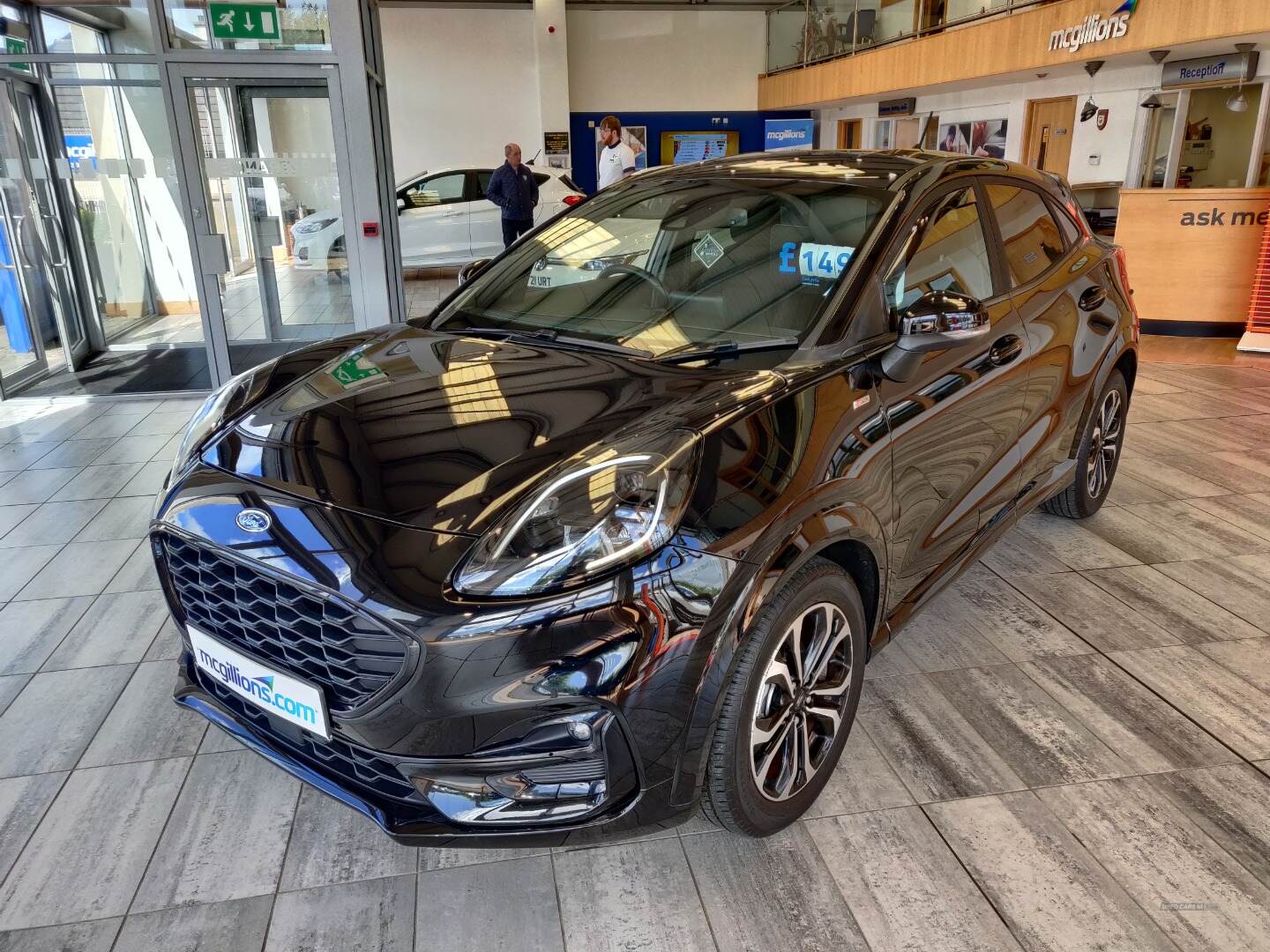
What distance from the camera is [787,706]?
1.86 metres

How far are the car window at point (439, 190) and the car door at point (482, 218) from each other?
17 cm

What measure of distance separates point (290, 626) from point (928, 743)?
159 centimetres

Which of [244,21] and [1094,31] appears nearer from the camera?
[244,21]

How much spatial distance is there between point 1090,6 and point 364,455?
379 inches

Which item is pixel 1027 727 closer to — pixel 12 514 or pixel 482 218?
pixel 12 514

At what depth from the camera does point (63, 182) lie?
20.6ft

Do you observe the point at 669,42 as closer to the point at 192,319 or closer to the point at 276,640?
the point at 192,319

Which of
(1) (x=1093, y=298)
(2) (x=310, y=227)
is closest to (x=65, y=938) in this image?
(1) (x=1093, y=298)

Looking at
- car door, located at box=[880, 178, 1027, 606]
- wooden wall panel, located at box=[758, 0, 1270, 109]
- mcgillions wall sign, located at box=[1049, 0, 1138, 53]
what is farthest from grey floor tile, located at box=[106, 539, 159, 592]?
mcgillions wall sign, located at box=[1049, 0, 1138, 53]

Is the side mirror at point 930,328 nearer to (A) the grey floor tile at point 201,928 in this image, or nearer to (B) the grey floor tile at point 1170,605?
(B) the grey floor tile at point 1170,605

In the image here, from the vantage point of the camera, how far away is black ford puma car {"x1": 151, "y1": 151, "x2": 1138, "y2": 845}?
4.99 ft

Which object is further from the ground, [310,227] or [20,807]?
[310,227]

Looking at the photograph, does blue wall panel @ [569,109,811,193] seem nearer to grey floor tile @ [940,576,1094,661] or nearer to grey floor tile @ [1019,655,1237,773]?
grey floor tile @ [940,576,1094,661]

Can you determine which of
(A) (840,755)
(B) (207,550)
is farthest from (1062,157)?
(B) (207,550)
